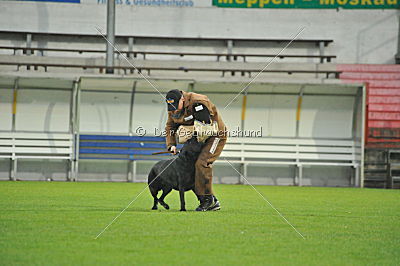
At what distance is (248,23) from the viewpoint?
27.1 meters

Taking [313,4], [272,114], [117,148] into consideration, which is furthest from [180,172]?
[313,4]

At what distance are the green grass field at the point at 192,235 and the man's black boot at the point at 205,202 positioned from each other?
211 mm

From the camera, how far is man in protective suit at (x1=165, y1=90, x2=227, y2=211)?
1009cm

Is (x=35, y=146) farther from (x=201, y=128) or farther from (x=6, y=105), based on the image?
(x=201, y=128)

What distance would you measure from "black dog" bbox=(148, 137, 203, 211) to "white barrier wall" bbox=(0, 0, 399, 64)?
1702cm

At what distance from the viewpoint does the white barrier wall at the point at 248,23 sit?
2680cm

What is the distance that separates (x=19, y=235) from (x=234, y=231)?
2235 mm

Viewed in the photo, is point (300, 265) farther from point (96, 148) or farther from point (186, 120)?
A: point (96, 148)

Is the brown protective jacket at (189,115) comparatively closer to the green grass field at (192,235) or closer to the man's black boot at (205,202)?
the man's black boot at (205,202)

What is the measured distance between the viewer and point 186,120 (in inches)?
404

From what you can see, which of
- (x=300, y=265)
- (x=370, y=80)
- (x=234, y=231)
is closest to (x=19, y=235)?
(x=234, y=231)

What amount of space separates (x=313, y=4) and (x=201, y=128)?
18.2 meters

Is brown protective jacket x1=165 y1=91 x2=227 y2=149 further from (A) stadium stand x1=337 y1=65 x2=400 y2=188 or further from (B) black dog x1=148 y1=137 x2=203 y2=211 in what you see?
(A) stadium stand x1=337 y1=65 x2=400 y2=188

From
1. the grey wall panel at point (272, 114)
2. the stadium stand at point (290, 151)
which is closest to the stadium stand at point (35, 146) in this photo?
the stadium stand at point (290, 151)
